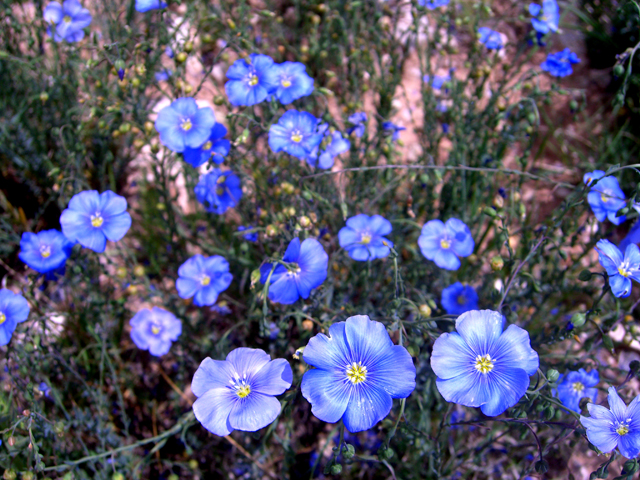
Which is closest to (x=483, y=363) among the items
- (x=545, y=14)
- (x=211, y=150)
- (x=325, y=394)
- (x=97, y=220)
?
(x=325, y=394)

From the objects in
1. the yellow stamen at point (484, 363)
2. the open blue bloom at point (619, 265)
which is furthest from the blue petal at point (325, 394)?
the open blue bloom at point (619, 265)

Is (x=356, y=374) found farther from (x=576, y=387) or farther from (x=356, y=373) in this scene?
(x=576, y=387)

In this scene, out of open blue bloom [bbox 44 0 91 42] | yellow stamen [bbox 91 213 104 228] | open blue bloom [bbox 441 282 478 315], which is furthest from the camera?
open blue bloom [bbox 44 0 91 42]

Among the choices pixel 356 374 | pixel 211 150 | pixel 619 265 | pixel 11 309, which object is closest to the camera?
pixel 356 374

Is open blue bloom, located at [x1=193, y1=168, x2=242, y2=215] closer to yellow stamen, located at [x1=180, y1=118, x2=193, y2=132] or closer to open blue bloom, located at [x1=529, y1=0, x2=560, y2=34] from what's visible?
yellow stamen, located at [x1=180, y1=118, x2=193, y2=132]

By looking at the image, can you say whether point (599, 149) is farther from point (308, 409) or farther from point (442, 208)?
point (308, 409)

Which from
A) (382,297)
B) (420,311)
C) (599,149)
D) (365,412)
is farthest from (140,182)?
(599,149)

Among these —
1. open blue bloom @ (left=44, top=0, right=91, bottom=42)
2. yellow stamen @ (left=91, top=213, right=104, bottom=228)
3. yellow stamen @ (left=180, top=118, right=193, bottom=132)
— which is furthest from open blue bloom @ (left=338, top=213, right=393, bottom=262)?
open blue bloom @ (left=44, top=0, right=91, bottom=42)
